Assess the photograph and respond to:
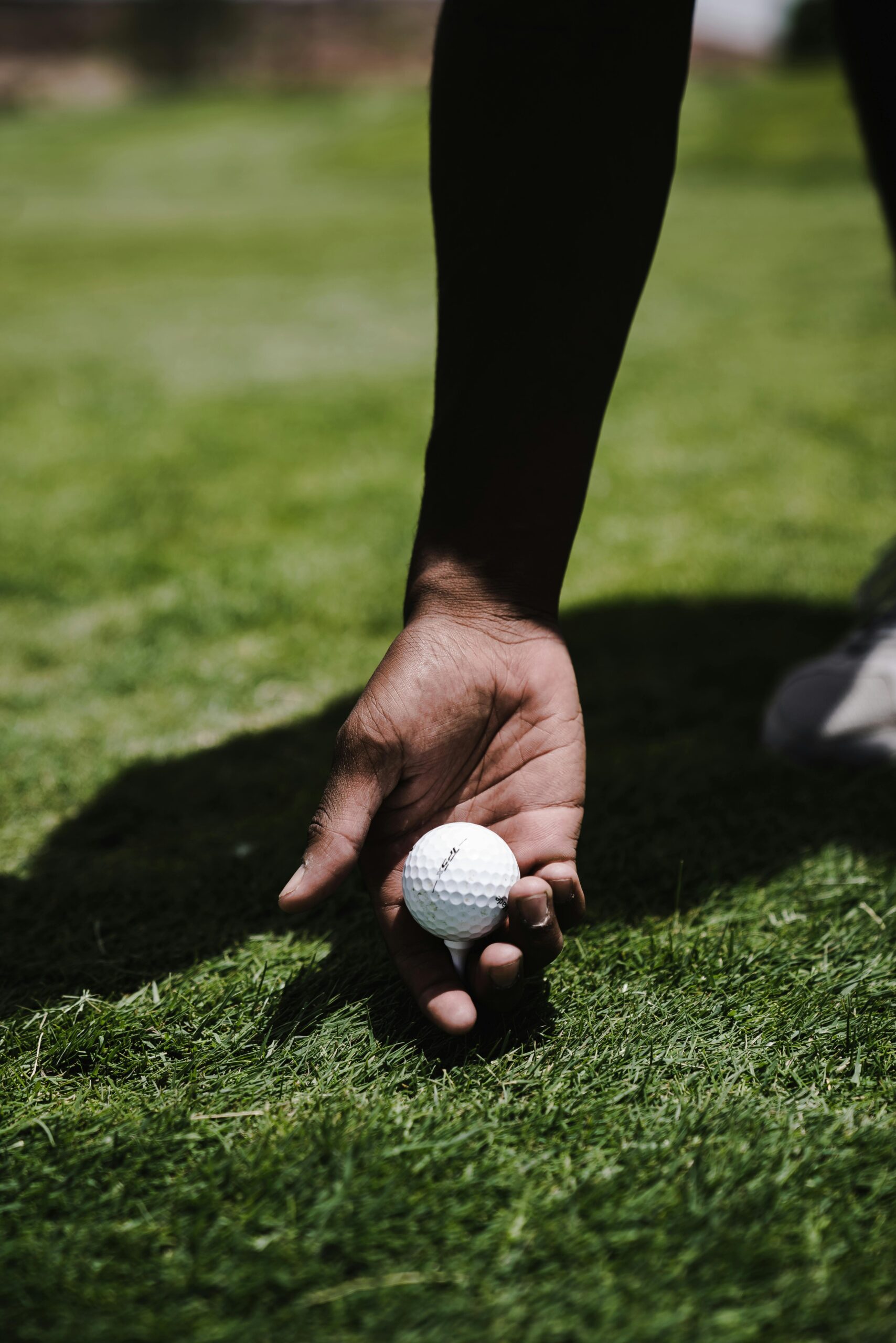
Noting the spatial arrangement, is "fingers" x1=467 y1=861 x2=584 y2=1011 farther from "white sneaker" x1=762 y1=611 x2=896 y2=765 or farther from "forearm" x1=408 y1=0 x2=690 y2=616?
"white sneaker" x1=762 y1=611 x2=896 y2=765

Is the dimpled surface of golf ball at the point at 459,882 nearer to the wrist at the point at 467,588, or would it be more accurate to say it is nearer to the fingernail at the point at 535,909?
the fingernail at the point at 535,909

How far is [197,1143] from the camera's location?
164 centimetres

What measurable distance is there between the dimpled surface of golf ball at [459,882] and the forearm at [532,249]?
0.64 metres

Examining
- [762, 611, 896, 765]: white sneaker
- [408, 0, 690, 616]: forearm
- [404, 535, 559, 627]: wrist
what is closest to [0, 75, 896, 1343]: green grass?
[762, 611, 896, 765]: white sneaker

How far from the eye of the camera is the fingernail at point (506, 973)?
1757mm

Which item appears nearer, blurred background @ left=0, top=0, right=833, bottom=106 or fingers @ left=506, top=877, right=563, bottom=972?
fingers @ left=506, top=877, right=563, bottom=972

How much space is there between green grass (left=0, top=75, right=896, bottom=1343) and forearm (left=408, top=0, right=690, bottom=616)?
38.4 inches

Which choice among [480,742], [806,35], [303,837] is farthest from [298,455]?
[806,35]

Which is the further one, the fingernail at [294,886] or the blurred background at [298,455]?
the blurred background at [298,455]

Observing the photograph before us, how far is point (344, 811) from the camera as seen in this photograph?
1.87 metres

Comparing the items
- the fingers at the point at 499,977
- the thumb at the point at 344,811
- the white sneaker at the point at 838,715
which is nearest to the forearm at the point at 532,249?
the thumb at the point at 344,811

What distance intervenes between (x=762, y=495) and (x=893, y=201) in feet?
7.81

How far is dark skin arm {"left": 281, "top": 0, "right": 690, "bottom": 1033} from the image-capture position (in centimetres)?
208

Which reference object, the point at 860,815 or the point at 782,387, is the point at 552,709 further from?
the point at 782,387
